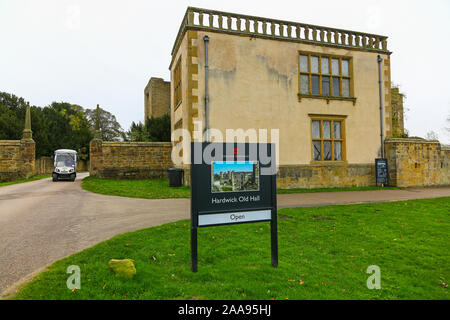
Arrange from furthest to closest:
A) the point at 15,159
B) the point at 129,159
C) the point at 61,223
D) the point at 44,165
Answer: the point at 44,165 → the point at 15,159 → the point at 129,159 → the point at 61,223

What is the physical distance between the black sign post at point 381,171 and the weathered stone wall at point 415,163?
372mm

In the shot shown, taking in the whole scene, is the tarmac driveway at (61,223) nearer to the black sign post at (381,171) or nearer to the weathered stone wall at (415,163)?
the black sign post at (381,171)

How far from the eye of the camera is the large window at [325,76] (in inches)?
659

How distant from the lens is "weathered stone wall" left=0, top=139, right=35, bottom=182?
2145 cm

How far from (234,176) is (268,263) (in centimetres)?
147

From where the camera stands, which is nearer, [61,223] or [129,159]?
[61,223]

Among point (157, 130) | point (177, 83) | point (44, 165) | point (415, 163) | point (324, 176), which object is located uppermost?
point (177, 83)

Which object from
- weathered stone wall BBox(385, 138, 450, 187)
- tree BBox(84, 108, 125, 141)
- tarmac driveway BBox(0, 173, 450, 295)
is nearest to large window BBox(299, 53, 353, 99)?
weathered stone wall BBox(385, 138, 450, 187)

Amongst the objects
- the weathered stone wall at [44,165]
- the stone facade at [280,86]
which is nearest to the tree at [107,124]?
the weathered stone wall at [44,165]

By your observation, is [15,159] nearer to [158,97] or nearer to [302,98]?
[158,97]

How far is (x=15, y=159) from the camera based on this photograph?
71.6 feet

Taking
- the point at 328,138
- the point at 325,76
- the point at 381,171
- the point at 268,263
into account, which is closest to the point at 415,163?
the point at 381,171

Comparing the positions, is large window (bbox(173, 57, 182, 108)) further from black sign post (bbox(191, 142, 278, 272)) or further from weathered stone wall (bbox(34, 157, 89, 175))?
weathered stone wall (bbox(34, 157, 89, 175))
